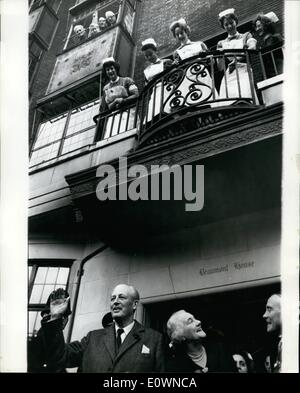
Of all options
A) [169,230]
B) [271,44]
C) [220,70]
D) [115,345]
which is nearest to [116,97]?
[220,70]

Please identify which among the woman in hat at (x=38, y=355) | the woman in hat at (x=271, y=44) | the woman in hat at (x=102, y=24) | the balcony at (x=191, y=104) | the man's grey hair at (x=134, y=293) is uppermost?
the woman in hat at (x=102, y=24)

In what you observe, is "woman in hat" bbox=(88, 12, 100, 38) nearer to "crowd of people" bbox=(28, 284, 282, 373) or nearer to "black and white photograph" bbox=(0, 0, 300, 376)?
"black and white photograph" bbox=(0, 0, 300, 376)

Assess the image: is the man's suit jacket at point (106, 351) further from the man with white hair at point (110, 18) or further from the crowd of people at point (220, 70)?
the man with white hair at point (110, 18)

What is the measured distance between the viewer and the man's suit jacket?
14.8 feet

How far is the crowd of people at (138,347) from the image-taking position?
13.9 ft

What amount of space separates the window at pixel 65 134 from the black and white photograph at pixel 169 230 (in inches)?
39.3

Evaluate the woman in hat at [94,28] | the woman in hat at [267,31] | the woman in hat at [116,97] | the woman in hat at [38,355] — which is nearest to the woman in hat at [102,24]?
the woman in hat at [94,28]

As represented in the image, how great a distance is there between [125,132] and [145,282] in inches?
102

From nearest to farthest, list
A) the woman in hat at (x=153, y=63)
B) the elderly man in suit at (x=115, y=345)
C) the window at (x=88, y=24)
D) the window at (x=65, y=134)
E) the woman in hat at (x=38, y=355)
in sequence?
the elderly man in suit at (x=115, y=345)
the woman in hat at (x=38, y=355)
the woman in hat at (x=153, y=63)
the window at (x=65, y=134)
the window at (x=88, y=24)

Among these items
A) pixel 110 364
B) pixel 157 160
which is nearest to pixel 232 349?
pixel 110 364

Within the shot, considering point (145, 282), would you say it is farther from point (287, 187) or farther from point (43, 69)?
point (43, 69)

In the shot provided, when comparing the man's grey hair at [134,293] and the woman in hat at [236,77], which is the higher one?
the woman in hat at [236,77]

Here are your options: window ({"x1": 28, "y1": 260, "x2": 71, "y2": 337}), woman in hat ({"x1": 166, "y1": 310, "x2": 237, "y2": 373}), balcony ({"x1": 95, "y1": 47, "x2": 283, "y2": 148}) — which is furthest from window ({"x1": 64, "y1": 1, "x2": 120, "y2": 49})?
woman in hat ({"x1": 166, "y1": 310, "x2": 237, "y2": 373})

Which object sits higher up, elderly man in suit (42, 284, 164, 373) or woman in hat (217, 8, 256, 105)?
woman in hat (217, 8, 256, 105)
